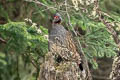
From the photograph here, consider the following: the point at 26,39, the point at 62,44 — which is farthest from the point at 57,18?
the point at 26,39

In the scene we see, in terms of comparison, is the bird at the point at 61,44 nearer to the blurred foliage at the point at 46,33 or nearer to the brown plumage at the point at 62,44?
the brown plumage at the point at 62,44

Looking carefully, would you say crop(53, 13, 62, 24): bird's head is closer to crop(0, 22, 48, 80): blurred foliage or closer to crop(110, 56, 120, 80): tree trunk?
crop(0, 22, 48, 80): blurred foliage

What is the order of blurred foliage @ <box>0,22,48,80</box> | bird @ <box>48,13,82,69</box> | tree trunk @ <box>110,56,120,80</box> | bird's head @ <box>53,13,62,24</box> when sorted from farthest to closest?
bird's head @ <box>53,13,62,24</box> < blurred foliage @ <box>0,22,48,80</box> < tree trunk @ <box>110,56,120,80</box> < bird @ <box>48,13,82,69</box>

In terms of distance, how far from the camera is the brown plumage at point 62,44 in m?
6.13

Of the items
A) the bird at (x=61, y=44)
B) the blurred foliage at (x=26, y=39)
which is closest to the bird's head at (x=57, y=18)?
the bird at (x=61, y=44)

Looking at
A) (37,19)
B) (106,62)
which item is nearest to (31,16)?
(37,19)

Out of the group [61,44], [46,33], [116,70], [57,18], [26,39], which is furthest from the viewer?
[57,18]

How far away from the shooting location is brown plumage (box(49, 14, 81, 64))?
6.13 meters

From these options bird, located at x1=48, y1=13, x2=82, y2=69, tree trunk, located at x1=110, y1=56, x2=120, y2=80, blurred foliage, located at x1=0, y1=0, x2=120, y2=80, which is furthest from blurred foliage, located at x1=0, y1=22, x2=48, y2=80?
tree trunk, located at x1=110, y1=56, x2=120, y2=80

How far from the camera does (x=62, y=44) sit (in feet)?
23.2

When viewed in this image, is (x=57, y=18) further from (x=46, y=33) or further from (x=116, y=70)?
(x=116, y=70)

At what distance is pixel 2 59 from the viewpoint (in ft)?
34.9

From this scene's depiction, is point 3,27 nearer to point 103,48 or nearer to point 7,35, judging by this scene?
point 7,35

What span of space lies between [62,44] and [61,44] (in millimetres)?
80
